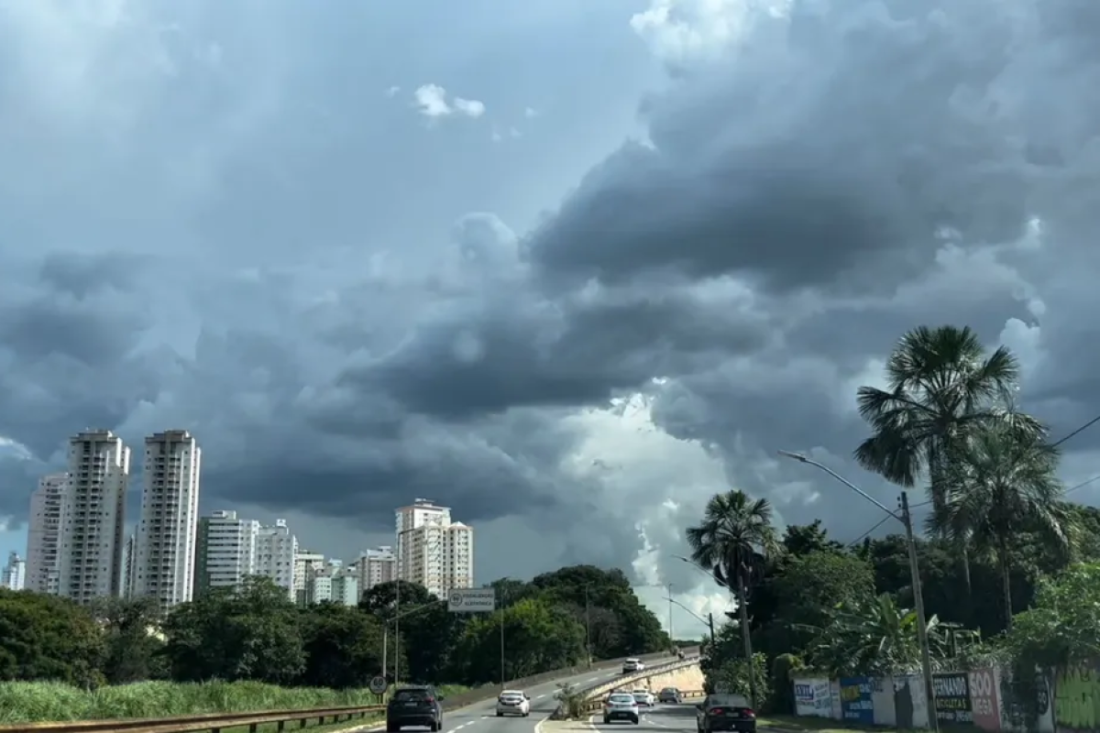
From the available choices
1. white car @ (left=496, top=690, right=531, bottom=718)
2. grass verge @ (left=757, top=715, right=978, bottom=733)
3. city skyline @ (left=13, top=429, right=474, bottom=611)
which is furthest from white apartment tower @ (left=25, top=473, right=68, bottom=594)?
grass verge @ (left=757, top=715, right=978, bottom=733)

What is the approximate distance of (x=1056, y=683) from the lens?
2941cm

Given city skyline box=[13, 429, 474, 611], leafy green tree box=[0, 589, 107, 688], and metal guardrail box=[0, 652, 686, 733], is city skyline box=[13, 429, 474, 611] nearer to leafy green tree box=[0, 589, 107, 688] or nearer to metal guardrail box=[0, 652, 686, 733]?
leafy green tree box=[0, 589, 107, 688]

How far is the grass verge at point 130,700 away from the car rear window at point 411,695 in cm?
704

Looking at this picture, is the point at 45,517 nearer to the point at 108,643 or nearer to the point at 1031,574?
the point at 108,643

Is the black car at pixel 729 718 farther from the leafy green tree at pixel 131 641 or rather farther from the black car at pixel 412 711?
the leafy green tree at pixel 131 641

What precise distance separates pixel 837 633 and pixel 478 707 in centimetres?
3904

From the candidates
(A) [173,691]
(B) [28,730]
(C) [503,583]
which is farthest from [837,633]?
(C) [503,583]

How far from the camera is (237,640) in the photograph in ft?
306

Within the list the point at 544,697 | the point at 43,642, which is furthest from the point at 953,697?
the point at 43,642

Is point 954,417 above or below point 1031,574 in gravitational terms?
above

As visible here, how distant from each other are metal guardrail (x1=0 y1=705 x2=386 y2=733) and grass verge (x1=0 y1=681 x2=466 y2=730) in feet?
6.65

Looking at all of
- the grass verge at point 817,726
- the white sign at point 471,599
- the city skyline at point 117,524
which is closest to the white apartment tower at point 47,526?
the city skyline at point 117,524

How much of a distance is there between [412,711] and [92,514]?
15774 cm

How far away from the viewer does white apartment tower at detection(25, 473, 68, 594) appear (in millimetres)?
179625
